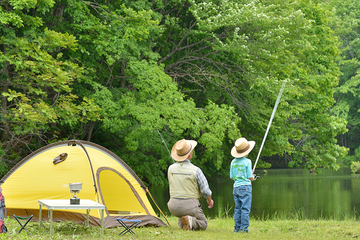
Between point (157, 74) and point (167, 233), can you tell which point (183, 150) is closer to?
point (167, 233)

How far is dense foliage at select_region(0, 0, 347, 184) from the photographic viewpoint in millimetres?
11461

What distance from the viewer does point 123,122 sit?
43.2 ft

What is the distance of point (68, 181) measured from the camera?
720 cm

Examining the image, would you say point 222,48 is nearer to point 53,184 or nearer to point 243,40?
point 243,40

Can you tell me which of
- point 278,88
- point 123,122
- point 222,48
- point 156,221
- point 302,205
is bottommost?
point 302,205

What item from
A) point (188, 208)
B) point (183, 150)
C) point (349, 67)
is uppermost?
→ point (349, 67)

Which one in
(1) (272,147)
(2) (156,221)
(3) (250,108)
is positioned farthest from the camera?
(1) (272,147)

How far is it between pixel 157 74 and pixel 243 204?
26.4ft

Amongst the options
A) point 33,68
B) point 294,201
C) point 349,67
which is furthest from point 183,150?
point 349,67

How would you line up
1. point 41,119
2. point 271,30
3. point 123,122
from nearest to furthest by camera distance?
point 41,119
point 123,122
point 271,30

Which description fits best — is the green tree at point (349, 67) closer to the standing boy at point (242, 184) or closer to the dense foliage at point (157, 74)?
the dense foliage at point (157, 74)

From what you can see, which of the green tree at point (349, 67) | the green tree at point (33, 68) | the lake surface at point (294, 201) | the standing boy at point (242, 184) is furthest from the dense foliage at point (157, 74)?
the green tree at point (349, 67)

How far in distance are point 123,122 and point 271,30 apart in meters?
5.91

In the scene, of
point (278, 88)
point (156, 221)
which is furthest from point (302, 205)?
point (156, 221)
